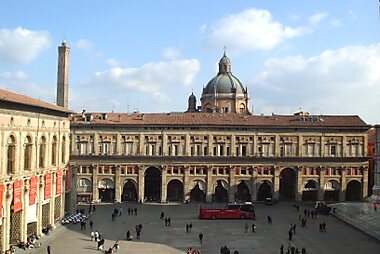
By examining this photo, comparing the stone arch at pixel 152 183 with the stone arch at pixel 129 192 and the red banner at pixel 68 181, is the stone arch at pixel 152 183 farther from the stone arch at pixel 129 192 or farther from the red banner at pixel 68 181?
the red banner at pixel 68 181

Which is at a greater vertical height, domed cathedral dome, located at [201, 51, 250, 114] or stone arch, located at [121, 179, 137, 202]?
domed cathedral dome, located at [201, 51, 250, 114]

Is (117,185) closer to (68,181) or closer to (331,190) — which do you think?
(68,181)

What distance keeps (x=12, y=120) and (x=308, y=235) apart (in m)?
30.3

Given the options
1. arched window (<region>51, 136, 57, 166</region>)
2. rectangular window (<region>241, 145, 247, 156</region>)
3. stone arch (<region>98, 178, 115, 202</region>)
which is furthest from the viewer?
rectangular window (<region>241, 145, 247, 156</region>)

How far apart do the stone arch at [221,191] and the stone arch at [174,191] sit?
5.22m

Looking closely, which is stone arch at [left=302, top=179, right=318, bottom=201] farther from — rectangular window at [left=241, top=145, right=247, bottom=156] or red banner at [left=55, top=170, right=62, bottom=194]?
red banner at [left=55, top=170, right=62, bottom=194]

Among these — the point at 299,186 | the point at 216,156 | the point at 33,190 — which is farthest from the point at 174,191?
the point at 33,190

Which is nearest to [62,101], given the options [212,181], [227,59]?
[212,181]

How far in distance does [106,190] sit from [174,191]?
10115mm

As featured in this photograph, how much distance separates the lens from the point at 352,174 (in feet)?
246

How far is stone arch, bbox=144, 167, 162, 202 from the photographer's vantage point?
7700 cm

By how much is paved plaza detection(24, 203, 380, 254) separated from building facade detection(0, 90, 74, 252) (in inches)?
99.3

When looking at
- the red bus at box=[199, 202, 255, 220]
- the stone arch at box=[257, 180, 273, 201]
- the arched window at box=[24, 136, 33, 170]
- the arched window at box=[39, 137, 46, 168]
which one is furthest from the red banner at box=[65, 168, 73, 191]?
the stone arch at box=[257, 180, 273, 201]

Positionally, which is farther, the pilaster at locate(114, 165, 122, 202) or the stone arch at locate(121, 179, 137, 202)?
the stone arch at locate(121, 179, 137, 202)
